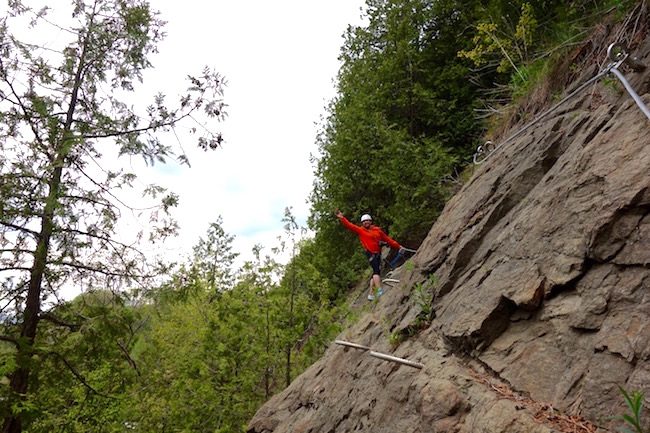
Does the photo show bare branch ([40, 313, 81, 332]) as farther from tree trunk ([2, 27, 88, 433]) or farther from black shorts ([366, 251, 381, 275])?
black shorts ([366, 251, 381, 275])

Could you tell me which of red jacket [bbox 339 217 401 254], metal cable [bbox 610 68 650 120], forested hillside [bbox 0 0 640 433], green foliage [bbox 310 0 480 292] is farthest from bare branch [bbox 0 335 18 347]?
green foliage [bbox 310 0 480 292]

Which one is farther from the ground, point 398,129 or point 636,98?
point 398,129

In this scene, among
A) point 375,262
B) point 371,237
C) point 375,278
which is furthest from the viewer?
point 371,237

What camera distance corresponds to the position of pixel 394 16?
14992 millimetres

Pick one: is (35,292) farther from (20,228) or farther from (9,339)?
(20,228)

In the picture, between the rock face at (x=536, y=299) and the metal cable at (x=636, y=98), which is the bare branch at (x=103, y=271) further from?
the metal cable at (x=636, y=98)

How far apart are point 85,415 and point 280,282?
528 centimetres

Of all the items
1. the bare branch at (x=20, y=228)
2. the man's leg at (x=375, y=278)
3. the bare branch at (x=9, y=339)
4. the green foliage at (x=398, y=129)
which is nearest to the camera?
the bare branch at (x=20, y=228)

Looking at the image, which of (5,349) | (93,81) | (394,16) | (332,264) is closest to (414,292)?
(5,349)

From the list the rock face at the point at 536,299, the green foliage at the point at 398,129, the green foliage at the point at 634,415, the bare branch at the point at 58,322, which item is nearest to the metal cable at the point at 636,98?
the rock face at the point at 536,299

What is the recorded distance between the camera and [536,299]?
11.1 ft

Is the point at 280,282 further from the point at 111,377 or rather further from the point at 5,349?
the point at 5,349

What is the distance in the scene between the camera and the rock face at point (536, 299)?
2717 millimetres

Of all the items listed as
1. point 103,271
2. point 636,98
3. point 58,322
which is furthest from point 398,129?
point 636,98
